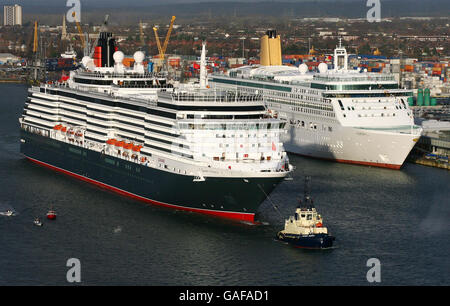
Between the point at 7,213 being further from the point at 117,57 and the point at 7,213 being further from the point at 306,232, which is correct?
the point at 117,57

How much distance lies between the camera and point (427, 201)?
5112 cm

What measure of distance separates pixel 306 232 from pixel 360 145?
22160 millimetres

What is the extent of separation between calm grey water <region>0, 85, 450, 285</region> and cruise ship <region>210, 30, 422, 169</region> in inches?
207

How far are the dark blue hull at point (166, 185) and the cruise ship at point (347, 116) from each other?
13.3 m

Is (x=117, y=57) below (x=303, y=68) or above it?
above

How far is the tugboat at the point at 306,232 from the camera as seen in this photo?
41656 millimetres

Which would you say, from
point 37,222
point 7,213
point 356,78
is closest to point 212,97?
point 37,222

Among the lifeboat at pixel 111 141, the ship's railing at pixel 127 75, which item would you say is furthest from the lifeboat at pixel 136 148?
the ship's railing at pixel 127 75

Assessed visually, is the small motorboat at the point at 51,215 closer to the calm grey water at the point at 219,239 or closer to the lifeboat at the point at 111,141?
the calm grey water at the point at 219,239

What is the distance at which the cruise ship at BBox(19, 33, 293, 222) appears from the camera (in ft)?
150

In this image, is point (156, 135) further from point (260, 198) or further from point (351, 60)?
point (351, 60)

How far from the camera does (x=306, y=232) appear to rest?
42000 millimetres

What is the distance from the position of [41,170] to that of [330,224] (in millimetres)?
22811

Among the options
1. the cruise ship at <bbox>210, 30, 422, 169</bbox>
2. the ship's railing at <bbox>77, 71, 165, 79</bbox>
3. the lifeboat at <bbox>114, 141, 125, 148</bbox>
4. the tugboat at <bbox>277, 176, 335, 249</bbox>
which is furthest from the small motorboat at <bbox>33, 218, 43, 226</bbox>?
the cruise ship at <bbox>210, 30, 422, 169</bbox>
